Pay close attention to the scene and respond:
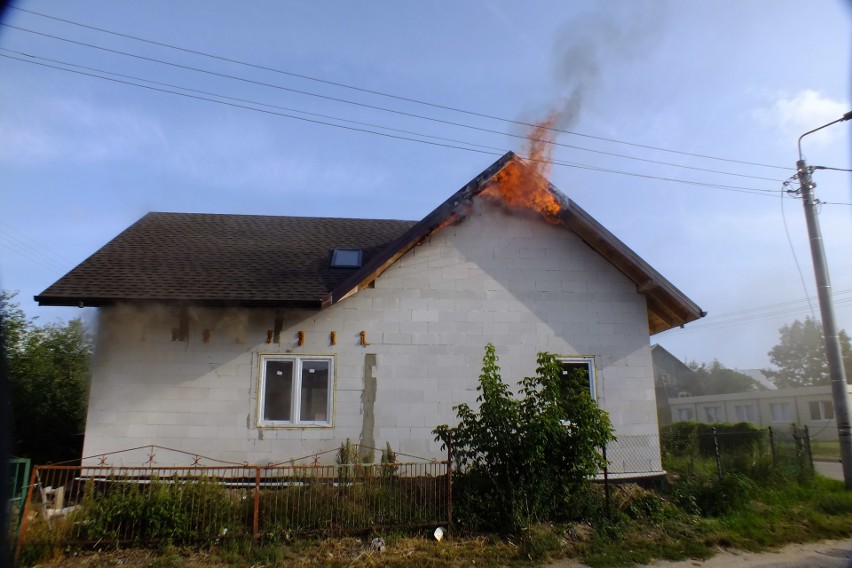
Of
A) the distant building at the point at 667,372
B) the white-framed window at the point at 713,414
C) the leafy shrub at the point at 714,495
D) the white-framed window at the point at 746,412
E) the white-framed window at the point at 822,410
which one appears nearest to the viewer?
the leafy shrub at the point at 714,495

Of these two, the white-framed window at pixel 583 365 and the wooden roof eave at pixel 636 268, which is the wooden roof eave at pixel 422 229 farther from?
the white-framed window at pixel 583 365

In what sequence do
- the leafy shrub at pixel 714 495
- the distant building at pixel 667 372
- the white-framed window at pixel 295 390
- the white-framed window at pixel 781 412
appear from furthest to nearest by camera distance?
the distant building at pixel 667 372 → the white-framed window at pixel 781 412 → the white-framed window at pixel 295 390 → the leafy shrub at pixel 714 495

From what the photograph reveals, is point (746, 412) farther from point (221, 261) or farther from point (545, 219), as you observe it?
point (221, 261)

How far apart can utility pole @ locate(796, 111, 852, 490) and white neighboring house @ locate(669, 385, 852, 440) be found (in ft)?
72.9

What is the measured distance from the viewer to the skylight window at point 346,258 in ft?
40.5

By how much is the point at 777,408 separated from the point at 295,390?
37491 mm

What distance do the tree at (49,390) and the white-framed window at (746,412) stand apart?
3928 centimetres

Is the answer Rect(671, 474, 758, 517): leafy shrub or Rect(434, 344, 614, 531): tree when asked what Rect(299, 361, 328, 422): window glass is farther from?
Rect(671, 474, 758, 517): leafy shrub

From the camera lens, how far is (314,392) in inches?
430

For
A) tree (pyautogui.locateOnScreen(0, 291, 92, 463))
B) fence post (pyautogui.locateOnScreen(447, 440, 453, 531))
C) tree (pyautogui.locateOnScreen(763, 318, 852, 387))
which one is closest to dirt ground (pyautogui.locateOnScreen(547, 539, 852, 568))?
fence post (pyautogui.locateOnScreen(447, 440, 453, 531))

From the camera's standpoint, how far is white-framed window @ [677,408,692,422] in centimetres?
4741

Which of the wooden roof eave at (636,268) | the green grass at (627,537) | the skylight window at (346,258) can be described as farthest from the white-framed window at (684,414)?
the skylight window at (346,258)

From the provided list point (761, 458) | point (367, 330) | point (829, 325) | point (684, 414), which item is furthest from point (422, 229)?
point (684, 414)

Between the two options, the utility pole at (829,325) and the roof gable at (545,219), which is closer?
the roof gable at (545,219)
